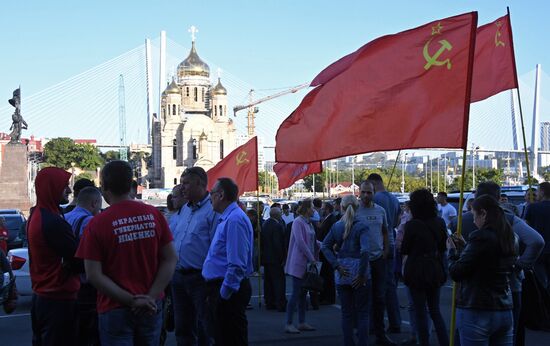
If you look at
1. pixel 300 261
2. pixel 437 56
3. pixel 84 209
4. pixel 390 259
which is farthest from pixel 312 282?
pixel 84 209

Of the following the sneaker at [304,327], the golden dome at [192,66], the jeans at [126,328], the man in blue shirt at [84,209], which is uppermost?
the golden dome at [192,66]

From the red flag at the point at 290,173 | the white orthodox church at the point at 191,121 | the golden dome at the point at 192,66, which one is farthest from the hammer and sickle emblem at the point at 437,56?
the golden dome at the point at 192,66

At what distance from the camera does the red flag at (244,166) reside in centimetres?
1455

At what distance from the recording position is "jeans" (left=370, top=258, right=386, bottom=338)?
9711mm

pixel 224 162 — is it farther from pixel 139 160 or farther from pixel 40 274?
pixel 139 160

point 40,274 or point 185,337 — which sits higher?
point 40,274

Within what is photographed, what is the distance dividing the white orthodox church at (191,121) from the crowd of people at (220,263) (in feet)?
419

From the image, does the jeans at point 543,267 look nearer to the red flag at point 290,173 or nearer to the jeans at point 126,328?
the red flag at point 290,173

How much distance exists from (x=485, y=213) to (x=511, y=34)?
4.34 meters

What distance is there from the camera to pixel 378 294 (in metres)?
9.99

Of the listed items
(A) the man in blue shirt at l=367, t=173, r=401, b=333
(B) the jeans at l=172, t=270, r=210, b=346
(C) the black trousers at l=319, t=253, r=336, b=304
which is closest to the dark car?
(C) the black trousers at l=319, t=253, r=336, b=304

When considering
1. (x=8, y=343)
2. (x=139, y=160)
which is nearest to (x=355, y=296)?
(x=8, y=343)

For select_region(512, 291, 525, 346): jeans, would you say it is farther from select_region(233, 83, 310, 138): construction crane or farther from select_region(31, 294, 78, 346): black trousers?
select_region(233, 83, 310, 138): construction crane

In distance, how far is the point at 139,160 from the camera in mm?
179750
